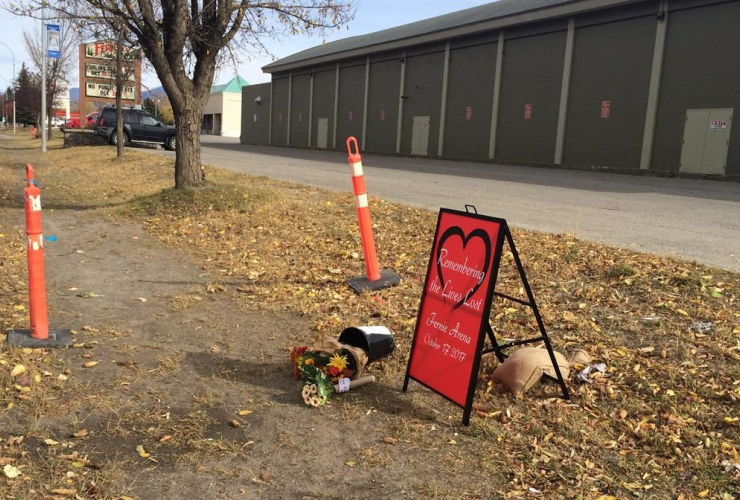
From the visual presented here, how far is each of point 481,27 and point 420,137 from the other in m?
7.09

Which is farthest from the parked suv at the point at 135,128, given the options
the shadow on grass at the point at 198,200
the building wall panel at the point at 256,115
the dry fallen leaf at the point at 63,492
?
the dry fallen leaf at the point at 63,492

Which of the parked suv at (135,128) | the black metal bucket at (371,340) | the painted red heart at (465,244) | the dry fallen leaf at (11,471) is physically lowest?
the dry fallen leaf at (11,471)

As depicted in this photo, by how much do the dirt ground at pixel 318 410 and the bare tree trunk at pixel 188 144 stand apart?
4577 millimetres

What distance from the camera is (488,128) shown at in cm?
3030

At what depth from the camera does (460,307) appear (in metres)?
3.73

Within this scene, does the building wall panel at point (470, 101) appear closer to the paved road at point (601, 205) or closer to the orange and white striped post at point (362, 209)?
the paved road at point (601, 205)

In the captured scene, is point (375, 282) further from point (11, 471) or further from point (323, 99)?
point (323, 99)

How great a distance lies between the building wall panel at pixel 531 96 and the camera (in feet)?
87.8

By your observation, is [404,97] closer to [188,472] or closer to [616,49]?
[616,49]

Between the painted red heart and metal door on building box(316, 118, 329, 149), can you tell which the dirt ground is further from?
metal door on building box(316, 118, 329, 149)

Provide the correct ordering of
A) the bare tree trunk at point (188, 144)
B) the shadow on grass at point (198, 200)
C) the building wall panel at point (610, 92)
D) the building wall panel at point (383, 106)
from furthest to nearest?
the building wall panel at point (383, 106), the building wall panel at point (610, 92), the bare tree trunk at point (188, 144), the shadow on grass at point (198, 200)

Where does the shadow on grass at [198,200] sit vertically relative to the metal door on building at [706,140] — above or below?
below

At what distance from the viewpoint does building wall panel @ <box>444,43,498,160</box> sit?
3022cm

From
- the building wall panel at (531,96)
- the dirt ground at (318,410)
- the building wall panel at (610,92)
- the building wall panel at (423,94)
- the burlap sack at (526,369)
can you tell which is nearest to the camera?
the dirt ground at (318,410)
